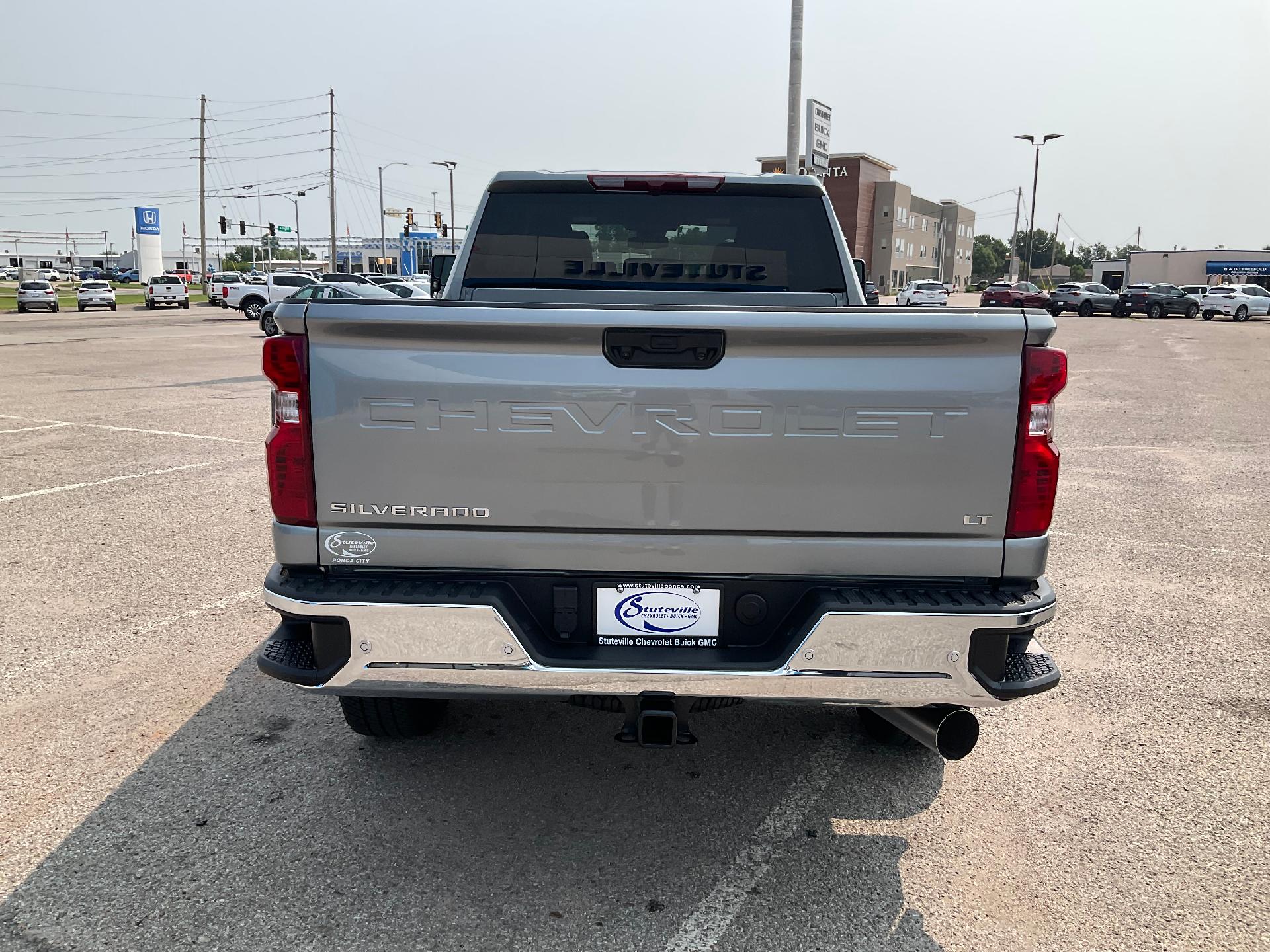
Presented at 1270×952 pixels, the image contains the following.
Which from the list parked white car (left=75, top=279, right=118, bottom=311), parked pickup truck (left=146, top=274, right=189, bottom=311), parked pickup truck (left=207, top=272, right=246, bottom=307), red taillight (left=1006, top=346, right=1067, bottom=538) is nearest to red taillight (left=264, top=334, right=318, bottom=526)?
red taillight (left=1006, top=346, right=1067, bottom=538)

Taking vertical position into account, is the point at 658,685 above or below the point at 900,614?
below

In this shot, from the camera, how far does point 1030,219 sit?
66.1m

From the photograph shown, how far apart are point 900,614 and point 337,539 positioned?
1.58 metres

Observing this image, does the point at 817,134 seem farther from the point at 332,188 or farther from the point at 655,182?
the point at 332,188

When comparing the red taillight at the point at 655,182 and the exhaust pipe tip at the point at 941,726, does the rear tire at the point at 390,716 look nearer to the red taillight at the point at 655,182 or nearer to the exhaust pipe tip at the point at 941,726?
the exhaust pipe tip at the point at 941,726

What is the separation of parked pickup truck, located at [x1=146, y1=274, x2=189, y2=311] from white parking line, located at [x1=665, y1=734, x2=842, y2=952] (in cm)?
5484

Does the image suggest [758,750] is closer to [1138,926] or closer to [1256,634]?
[1138,926]

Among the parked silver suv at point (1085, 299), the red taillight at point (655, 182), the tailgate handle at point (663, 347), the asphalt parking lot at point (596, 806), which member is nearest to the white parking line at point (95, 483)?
the asphalt parking lot at point (596, 806)

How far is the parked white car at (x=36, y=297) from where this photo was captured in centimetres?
4406

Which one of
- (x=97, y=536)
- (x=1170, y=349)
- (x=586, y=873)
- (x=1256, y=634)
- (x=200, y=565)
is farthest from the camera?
(x=1170, y=349)

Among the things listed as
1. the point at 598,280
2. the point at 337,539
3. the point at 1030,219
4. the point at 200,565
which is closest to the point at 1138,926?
the point at 337,539

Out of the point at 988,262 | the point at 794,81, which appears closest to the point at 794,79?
the point at 794,81

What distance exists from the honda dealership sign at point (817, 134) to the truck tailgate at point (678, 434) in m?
17.9

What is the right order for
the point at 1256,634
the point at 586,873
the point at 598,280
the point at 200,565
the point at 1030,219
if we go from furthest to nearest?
the point at 1030,219 < the point at 200,565 < the point at 1256,634 < the point at 598,280 < the point at 586,873
